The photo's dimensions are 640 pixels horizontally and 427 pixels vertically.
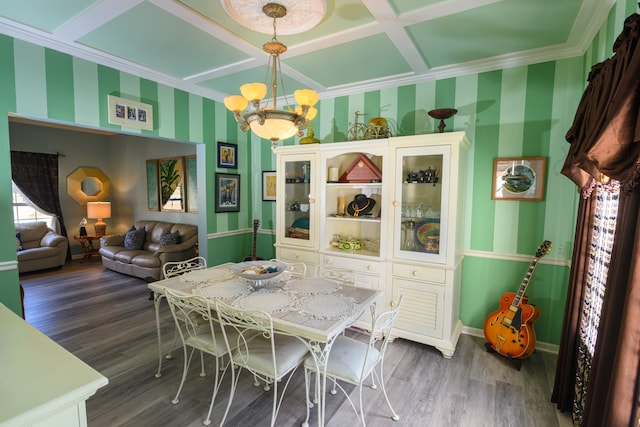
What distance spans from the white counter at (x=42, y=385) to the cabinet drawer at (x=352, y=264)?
236 centimetres

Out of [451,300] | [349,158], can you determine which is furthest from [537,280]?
[349,158]

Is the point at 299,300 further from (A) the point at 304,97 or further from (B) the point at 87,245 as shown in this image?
(B) the point at 87,245

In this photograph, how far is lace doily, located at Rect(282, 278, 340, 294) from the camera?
7.23 feet

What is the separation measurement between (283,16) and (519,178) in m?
2.39

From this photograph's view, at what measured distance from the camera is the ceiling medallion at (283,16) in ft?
5.28

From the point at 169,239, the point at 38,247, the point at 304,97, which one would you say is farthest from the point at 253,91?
the point at 38,247

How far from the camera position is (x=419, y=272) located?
110 inches

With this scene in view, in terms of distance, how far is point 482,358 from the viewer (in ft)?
8.80

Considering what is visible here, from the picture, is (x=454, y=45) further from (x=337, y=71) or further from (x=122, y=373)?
(x=122, y=373)

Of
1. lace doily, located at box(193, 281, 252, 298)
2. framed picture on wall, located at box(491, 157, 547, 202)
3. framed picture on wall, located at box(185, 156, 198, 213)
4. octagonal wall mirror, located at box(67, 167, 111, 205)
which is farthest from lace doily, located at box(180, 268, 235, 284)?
octagonal wall mirror, located at box(67, 167, 111, 205)

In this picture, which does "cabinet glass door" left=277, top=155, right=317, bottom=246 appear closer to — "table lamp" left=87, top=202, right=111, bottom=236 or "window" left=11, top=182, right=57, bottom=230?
"table lamp" left=87, top=202, right=111, bottom=236

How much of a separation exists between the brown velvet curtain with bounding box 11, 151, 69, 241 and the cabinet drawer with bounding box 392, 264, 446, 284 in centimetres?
661

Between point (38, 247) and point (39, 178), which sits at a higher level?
point (39, 178)

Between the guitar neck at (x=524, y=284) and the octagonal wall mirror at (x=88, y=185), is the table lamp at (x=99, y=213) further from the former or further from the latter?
the guitar neck at (x=524, y=284)
